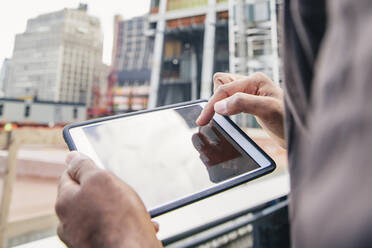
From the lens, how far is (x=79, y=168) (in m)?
0.35

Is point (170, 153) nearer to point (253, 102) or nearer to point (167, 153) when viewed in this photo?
point (167, 153)

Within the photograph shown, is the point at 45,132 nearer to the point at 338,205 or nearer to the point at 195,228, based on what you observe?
the point at 195,228

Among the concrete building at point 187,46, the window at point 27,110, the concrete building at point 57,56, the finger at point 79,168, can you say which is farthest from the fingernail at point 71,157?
the concrete building at point 57,56

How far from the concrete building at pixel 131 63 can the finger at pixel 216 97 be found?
1897cm

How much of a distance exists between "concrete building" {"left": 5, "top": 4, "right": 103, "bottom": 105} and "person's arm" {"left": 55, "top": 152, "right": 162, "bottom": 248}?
76.5 ft

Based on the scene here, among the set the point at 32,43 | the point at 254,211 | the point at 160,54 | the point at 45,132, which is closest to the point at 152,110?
the point at 254,211

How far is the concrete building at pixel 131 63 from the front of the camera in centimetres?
2031

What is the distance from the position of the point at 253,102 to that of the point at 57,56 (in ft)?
84.5

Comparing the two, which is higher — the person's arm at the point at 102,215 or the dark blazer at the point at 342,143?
the dark blazer at the point at 342,143

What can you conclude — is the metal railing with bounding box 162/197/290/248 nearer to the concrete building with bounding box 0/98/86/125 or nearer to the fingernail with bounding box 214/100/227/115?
the fingernail with bounding box 214/100/227/115

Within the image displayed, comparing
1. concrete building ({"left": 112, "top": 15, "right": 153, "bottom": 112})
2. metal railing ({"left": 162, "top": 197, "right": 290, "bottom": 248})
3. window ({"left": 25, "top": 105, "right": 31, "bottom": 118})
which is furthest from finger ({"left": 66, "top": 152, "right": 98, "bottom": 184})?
concrete building ({"left": 112, "top": 15, "right": 153, "bottom": 112})

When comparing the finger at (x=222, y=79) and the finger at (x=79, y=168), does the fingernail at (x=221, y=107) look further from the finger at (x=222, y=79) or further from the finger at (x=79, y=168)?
the finger at (x=79, y=168)

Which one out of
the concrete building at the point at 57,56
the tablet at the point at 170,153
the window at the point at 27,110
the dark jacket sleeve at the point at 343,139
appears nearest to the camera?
the dark jacket sleeve at the point at 343,139

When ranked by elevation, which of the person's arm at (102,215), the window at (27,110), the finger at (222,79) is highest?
the window at (27,110)
